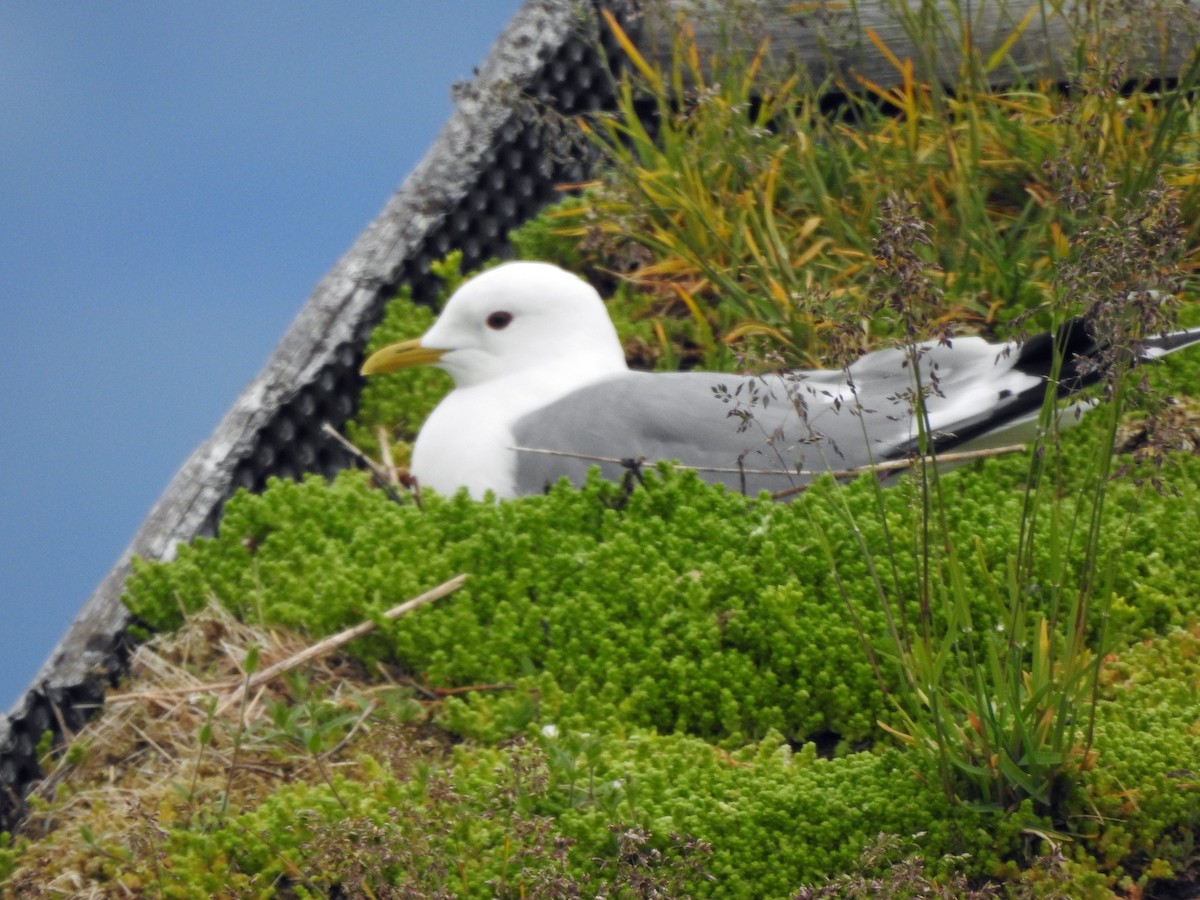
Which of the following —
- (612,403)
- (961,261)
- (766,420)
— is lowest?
(961,261)

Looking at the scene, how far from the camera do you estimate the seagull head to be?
4645mm

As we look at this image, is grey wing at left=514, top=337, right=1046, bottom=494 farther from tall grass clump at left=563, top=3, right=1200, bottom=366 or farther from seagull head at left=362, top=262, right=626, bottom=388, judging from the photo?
tall grass clump at left=563, top=3, right=1200, bottom=366

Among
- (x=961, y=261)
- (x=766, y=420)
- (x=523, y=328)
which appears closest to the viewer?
(x=766, y=420)

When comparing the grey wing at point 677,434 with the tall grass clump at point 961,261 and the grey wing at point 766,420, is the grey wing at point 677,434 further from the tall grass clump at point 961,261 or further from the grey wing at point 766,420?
the tall grass clump at point 961,261

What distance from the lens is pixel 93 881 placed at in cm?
324

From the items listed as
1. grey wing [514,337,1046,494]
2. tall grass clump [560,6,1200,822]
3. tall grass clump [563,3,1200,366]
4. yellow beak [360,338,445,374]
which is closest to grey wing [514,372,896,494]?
grey wing [514,337,1046,494]

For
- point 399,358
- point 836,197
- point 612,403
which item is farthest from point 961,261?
point 399,358

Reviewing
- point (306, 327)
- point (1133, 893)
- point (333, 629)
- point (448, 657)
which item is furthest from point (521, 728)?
point (306, 327)

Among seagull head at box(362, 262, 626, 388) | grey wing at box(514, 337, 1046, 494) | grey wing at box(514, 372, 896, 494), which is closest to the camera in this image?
grey wing at box(514, 337, 1046, 494)

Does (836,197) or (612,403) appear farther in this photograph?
(836,197)

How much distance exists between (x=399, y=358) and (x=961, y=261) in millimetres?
2097

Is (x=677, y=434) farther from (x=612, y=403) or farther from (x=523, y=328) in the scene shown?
(x=523, y=328)

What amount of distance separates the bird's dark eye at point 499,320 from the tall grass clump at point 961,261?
2.62 ft

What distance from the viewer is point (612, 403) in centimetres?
423
